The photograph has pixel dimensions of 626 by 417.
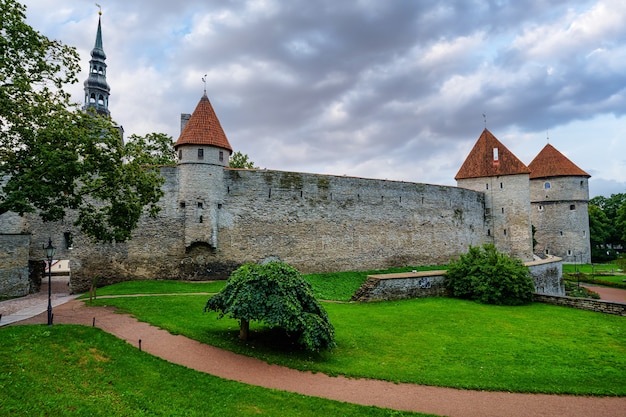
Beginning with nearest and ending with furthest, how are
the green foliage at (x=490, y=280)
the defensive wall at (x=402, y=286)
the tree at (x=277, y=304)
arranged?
the tree at (x=277, y=304), the defensive wall at (x=402, y=286), the green foliage at (x=490, y=280)

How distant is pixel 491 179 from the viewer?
1382 inches

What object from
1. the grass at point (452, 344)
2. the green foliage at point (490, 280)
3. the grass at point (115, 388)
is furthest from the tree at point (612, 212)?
the grass at point (115, 388)

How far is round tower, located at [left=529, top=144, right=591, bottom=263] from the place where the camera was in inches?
1721

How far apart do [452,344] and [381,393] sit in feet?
14.3

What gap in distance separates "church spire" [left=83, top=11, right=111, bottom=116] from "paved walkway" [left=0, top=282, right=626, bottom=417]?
40.1 meters

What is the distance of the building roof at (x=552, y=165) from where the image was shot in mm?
43938

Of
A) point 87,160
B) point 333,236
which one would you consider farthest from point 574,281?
point 87,160

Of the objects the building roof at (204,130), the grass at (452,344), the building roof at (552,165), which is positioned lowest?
the grass at (452,344)

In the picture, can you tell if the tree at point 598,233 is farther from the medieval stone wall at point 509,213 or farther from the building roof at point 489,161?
the building roof at point 489,161

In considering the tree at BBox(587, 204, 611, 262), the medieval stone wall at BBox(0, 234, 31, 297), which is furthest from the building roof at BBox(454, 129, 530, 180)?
the medieval stone wall at BBox(0, 234, 31, 297)

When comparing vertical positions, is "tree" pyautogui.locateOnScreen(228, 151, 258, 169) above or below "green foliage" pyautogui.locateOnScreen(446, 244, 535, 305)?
above

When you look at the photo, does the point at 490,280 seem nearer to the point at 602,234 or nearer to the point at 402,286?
the point at 402,286

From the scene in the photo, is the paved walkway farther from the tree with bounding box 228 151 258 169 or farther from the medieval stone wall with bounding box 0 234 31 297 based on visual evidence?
the tree with bounding box 228 151 258 169

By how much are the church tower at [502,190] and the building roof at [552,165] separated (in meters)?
11.5
